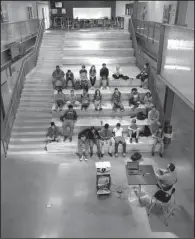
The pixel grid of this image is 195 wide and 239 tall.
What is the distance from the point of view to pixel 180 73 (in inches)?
239

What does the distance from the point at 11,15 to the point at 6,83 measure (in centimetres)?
402

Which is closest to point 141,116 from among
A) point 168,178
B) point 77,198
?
point 168,178

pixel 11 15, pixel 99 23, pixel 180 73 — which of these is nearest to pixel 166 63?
pixel 180 73

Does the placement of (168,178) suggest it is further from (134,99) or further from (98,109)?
(134,99)

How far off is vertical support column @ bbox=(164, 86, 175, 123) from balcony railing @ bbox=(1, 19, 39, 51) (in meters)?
6.14

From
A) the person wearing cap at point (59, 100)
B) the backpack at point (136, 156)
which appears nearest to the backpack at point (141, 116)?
the backpack at point (136, 156)

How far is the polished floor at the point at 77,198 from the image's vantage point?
524 cm

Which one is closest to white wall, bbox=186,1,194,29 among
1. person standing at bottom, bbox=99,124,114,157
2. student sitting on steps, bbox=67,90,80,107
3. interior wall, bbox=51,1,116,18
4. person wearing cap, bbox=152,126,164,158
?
person wearing cap, bbox=152,126,164,158

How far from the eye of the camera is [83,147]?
8.03m

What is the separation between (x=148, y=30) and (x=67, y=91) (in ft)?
16.7

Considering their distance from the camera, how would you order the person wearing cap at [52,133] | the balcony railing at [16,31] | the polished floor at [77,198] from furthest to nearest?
the person wearing cap at [52,133], the balcony railing at [16,31], the polished floor at [77,198]

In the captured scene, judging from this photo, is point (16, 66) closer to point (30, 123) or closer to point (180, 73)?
point (30, 123)

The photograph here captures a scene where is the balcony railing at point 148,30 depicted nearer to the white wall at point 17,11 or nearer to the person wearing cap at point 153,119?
the person wearing cap at point 153,119

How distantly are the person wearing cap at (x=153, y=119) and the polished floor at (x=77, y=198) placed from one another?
830 millimetres
